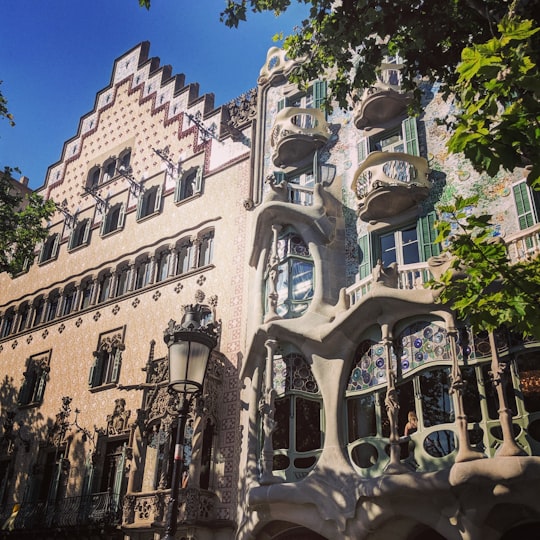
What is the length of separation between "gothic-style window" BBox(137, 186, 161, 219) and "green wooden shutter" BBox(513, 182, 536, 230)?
41.7 feet

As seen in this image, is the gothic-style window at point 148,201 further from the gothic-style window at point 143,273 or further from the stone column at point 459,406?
the stone column at point 459,406

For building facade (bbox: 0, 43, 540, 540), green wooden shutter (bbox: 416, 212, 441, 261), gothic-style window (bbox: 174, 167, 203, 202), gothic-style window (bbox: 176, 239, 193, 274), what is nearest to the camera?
building facade (bbox: 0, 43, 540, 540)

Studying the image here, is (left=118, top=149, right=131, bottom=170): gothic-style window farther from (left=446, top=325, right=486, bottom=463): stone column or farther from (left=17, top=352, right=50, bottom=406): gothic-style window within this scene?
(left=446, top=325, right=486, bottom=463): stone column

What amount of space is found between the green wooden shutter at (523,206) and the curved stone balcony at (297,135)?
6196mm

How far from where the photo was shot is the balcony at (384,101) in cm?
1546

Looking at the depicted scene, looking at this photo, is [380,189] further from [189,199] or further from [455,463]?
[189,199]


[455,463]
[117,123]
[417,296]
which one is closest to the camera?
[455,463]

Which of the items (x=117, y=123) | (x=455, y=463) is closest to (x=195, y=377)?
(x=455, y=463)

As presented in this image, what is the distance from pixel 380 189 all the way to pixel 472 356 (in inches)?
192

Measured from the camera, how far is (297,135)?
16984 millimetres

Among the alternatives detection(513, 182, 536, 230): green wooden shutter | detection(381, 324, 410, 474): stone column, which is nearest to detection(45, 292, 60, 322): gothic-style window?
detection(381, 324, 410, 474): stone column

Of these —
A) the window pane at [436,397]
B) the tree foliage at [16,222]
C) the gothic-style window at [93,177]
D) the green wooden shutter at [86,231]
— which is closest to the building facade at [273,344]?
the window pane at [436,397]

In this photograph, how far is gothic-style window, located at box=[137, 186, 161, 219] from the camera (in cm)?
2153

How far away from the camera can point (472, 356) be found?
419 inches
